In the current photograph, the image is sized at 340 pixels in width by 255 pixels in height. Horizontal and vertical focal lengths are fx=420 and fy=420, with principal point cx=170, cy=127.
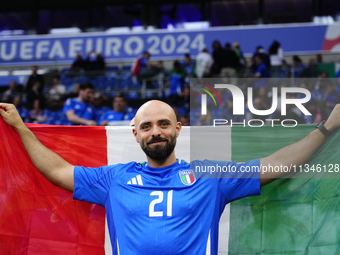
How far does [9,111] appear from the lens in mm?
3410

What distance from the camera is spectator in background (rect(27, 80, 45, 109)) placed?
1139cm

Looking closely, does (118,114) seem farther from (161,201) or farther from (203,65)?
(203,65)

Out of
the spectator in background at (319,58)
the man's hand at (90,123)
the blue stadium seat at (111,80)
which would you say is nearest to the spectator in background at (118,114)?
the man's hand at (90,123)

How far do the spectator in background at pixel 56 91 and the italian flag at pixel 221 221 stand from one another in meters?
8.15

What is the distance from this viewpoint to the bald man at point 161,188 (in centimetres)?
284

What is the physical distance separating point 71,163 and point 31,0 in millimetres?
17399

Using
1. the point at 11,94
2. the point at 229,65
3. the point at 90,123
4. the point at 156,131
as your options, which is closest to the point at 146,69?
the point at 229,65

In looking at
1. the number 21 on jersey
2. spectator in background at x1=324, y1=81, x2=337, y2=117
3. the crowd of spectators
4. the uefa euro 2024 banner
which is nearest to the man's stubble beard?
the number 21 on jersey

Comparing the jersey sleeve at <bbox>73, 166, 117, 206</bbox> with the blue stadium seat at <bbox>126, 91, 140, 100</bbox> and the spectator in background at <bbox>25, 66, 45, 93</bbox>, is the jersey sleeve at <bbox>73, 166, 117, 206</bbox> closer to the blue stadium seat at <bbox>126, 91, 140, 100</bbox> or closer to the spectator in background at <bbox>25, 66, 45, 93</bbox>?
the blue stadium seat at <bbox>126, 91, 140, 100</bbox>

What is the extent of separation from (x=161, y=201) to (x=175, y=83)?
8263mm

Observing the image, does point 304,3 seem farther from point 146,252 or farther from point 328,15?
point 146,252

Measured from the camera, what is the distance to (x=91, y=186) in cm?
317

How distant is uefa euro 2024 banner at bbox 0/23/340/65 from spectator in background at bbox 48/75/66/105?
2.23 meters

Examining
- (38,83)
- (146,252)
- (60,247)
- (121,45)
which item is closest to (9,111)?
(60,247)
